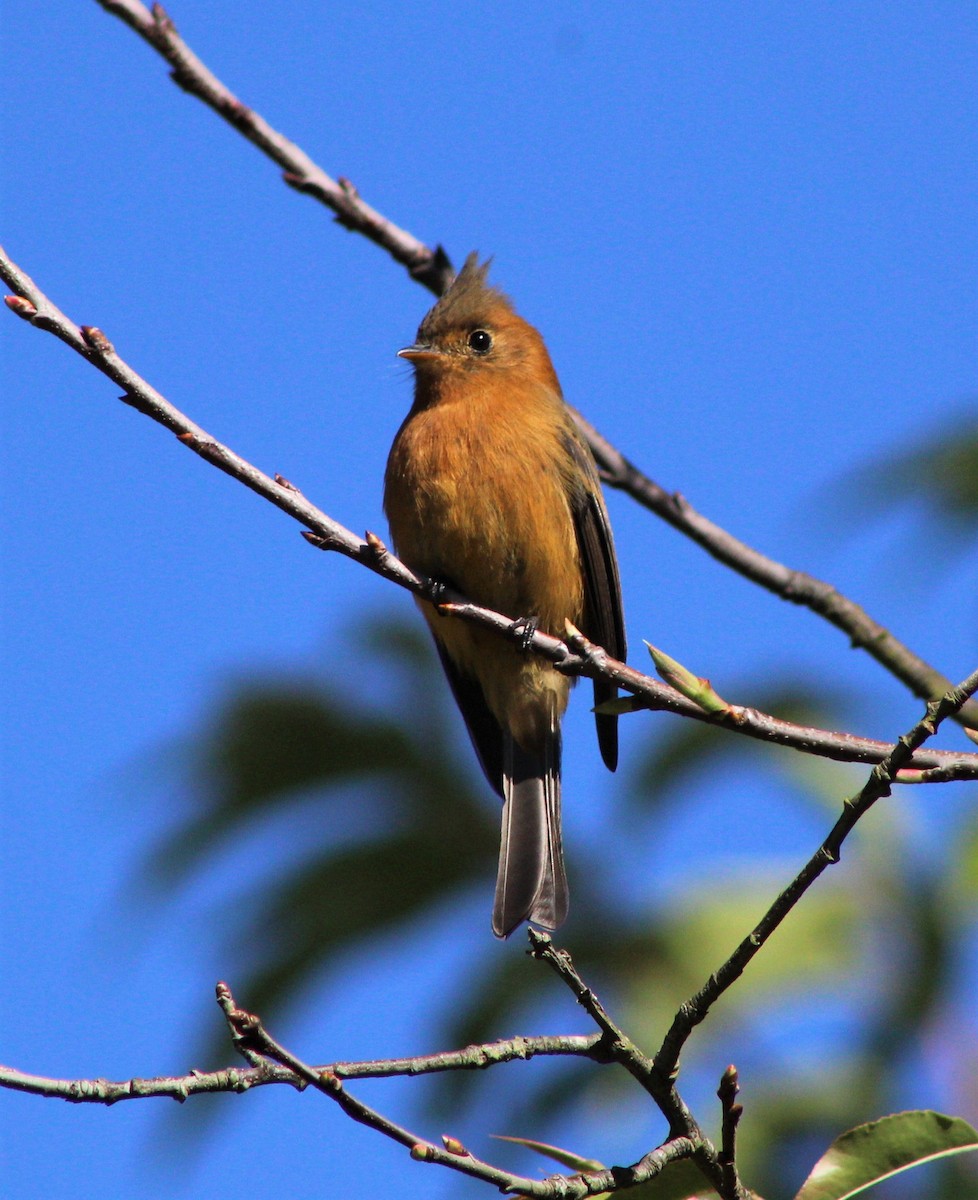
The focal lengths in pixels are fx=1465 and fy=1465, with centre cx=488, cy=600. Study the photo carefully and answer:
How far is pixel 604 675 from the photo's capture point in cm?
331

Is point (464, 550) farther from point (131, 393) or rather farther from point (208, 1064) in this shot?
point (208, 1064)

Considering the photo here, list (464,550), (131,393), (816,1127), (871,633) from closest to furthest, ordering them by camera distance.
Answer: (131,393) → (871,633) → (464,550) → (816,1127)

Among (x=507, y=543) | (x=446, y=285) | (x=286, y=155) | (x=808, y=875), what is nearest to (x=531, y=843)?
(x=507, y=543)

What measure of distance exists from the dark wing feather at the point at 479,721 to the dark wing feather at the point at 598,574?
437 millimetres

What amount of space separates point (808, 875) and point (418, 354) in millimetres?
3877

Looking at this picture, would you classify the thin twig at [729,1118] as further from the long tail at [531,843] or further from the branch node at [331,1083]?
the long tail at [531,843]

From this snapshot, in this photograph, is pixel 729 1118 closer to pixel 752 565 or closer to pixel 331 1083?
pixel 331 1083

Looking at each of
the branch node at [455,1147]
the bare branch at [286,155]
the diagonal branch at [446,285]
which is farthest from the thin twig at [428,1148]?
the bare branch at [286,155]

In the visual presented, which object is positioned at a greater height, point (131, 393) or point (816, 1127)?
A: point (131, 393)

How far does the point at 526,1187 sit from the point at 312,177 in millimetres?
3019

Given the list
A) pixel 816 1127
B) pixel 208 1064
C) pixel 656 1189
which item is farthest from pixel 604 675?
pixel 208 1064

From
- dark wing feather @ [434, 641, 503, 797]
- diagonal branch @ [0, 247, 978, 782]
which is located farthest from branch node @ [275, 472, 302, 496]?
dark wing feather @ [434, 641, 503, 797]

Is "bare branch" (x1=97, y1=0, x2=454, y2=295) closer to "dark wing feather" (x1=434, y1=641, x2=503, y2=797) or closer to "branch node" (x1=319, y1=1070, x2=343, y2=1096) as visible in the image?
"dark wing feather" (x1=434, y1=641, x2=503, y2=797)

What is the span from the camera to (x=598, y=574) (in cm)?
559
